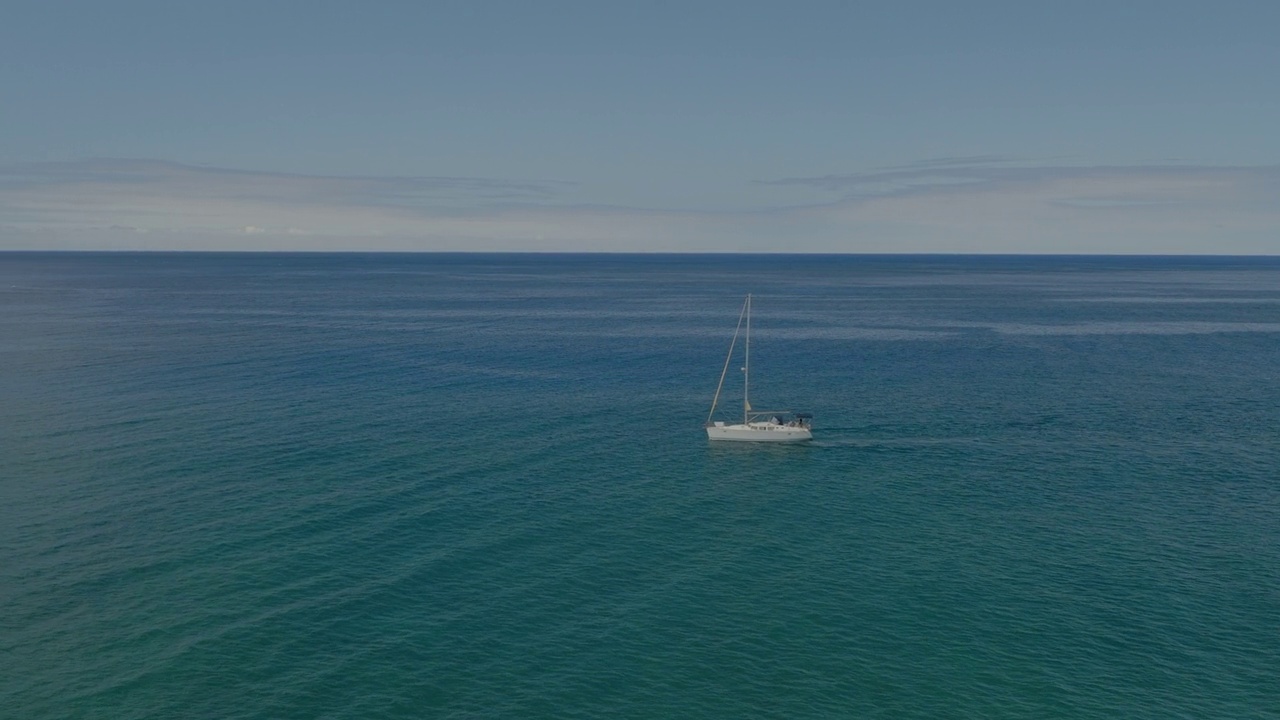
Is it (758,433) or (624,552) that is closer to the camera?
Answer: (624,552)

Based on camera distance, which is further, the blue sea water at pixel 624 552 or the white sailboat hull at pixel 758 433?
the white sailboat hull at pixel 758 433

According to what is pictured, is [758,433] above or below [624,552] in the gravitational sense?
above

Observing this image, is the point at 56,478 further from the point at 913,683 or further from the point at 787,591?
the point at 913,683

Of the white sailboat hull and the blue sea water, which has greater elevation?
the white sailboat hull

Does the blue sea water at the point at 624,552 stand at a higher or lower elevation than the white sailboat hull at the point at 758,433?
lower

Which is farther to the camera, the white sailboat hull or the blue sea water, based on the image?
the white sailboat hull
